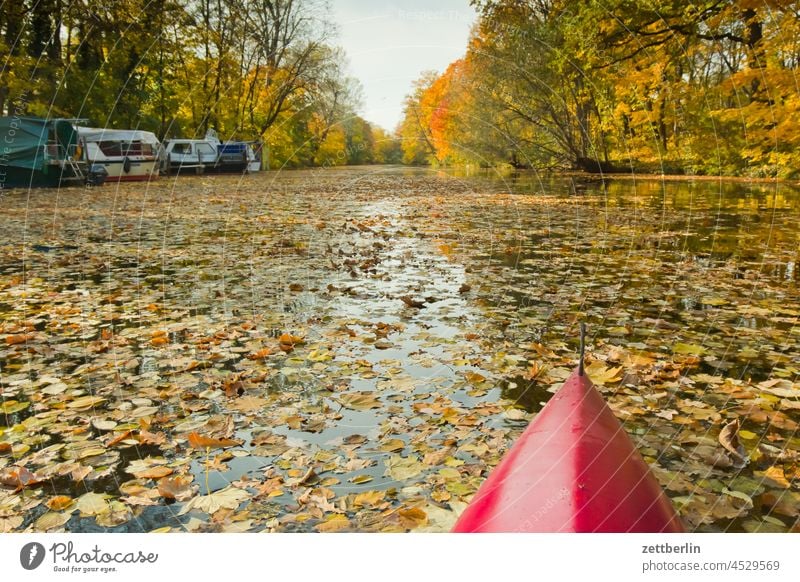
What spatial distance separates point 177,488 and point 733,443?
8.06ft

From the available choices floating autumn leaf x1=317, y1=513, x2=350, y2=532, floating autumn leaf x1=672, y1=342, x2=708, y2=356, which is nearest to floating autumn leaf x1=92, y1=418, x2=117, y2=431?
floating autumn leaf x1=317, y1=513, x2=350, y2=532

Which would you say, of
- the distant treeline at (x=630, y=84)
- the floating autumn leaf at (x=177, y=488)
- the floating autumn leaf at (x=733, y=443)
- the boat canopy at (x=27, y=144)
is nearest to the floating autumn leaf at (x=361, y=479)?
the floating autumn leaf at (x=177, y=488)

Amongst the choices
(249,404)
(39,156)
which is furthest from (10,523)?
(39,156)

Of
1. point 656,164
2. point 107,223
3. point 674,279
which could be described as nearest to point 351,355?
point 674,279

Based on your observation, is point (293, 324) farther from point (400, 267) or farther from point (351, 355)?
point (400, 267)

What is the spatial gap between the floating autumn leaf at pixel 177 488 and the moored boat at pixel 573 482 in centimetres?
124

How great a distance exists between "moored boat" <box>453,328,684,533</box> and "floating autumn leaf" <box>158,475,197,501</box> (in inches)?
48.7

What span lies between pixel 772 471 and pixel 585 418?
1407 millimetres

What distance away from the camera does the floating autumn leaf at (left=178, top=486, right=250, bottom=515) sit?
221 centimetres

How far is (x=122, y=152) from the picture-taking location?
2175cm

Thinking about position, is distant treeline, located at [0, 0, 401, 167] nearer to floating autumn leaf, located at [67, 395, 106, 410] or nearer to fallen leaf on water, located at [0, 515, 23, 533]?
floating autumn leaf, located at [67, 395, 106, 410]

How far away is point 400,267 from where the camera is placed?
6.95 metres

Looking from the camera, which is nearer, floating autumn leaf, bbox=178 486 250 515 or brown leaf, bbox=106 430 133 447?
floating autumn leaf, bbox=178 486 250 515

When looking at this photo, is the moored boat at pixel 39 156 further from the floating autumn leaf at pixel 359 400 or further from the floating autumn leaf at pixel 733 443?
the floating autumn leaf at pixel 733 443
